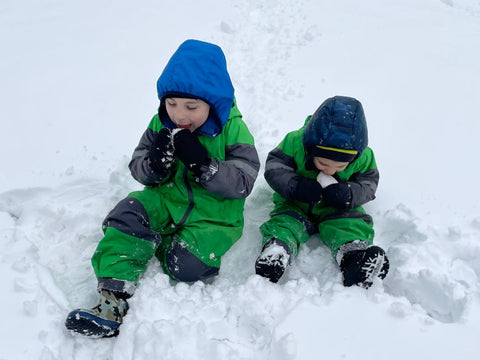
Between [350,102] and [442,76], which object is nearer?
[350,102]

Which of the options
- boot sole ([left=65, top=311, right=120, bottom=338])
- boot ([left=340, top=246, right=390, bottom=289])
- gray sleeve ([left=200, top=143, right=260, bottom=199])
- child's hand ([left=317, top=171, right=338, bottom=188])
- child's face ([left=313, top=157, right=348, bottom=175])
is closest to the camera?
boot sole ([left=65, top=311, right=120, bottom=338])

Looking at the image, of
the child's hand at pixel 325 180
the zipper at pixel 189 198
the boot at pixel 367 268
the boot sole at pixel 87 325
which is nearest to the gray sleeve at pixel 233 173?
the zipper at pixel 189 198

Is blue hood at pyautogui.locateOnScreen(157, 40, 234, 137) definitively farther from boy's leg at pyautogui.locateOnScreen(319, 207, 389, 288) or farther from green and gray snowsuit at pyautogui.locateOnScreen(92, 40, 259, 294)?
boy's leg at pyautogui.locateOnScreen(319, 207, 389, 288)

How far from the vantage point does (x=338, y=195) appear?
6.95ft

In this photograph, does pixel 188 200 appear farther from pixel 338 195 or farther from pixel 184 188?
pixel 338 195

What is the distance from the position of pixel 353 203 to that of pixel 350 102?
20.2 inches

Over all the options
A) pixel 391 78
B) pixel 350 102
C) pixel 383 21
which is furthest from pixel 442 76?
pixel 350 102

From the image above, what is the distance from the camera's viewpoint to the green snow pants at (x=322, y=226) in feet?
6.91

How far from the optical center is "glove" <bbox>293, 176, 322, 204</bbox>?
2.13 metres

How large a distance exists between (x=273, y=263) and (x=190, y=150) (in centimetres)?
64

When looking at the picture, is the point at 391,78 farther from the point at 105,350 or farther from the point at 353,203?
the point at 105,350

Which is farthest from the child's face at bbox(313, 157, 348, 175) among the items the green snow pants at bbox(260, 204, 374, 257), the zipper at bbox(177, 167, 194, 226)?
the zipper at bbox(177, 167, 194, 226)

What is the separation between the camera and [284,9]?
446 cm

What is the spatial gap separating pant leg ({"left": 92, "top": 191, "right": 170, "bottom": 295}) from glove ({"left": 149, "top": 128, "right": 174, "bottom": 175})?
240mm
